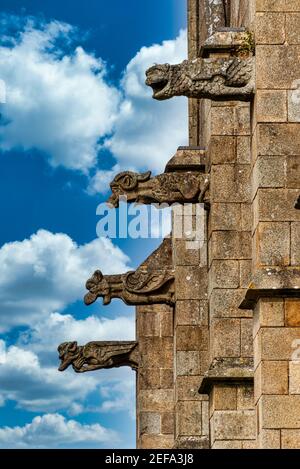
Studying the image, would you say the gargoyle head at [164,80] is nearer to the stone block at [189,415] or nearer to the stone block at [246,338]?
the stone block at [246,338]

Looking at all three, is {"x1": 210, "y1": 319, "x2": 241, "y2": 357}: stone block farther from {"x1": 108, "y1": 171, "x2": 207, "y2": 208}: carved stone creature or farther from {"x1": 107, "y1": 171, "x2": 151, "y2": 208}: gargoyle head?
{"x1": 107, "y1": 171, "x2": 151, "y2": 208}: gargoyle head

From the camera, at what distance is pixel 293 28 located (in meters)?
18.0

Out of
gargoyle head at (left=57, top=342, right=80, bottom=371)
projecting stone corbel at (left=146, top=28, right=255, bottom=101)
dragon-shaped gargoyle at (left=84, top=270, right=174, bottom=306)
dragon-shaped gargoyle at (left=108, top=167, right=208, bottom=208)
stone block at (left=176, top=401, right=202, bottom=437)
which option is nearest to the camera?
projecting stone corbel at (left=146, top=28, right=255, bottom=101)

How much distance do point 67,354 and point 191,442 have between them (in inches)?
183

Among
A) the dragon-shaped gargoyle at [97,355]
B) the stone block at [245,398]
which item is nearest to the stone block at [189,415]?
the stone block at [245,398]

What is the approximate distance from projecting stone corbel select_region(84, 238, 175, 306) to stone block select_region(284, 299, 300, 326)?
286 inches

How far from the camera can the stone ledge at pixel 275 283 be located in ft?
56.8

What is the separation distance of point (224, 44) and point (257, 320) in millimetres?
4074

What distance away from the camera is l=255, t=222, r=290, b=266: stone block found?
57.7ft

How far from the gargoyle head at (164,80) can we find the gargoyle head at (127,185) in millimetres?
4524

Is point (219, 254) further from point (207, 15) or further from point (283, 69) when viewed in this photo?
point (207, 15)

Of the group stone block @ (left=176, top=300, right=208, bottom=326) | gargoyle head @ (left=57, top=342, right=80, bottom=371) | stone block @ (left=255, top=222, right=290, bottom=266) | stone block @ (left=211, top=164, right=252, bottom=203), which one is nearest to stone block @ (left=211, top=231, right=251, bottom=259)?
stone block @ (left=211, top=164, right=252, bottom=203)

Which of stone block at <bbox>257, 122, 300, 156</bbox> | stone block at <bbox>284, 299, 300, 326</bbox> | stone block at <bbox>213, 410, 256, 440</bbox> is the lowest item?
stone block at <bbox>213, 410, 256, 440</bbox>

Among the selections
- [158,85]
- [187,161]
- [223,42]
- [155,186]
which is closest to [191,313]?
[155,186]
